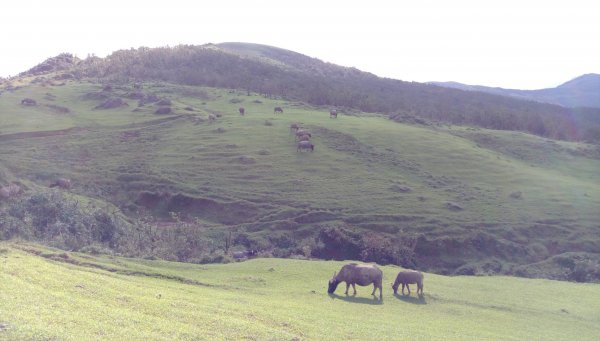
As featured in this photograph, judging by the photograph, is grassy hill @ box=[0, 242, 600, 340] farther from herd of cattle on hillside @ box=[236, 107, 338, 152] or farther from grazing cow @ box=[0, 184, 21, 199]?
herd of cattle on hillside @ box=[236, 107, 338, 152]

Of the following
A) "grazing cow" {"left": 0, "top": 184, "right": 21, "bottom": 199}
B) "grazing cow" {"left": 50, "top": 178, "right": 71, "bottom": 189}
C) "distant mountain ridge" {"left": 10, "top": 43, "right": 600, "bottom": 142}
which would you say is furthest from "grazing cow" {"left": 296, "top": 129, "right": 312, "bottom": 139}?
"grazing cow" {"left": 0, "top": 184, "right": 21, "bottom": 199}

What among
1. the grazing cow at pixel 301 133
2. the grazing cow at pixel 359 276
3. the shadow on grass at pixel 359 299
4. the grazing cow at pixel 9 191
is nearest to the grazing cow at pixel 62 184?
the grazing cow at pixel 9 191

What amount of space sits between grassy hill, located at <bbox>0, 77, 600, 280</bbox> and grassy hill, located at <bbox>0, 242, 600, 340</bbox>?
30.9 feet

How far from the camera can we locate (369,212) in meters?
51.8

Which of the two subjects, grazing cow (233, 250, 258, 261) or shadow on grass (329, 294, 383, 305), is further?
grazing cow (233, 250, 258, 261)

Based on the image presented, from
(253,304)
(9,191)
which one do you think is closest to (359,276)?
(253,304)

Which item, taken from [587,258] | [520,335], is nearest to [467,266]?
[587,258]

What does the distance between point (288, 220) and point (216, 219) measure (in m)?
6.90

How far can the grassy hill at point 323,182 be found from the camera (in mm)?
46469

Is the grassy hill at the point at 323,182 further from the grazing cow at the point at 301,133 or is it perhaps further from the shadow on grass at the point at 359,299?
the shadow on grass at the point at 359,299

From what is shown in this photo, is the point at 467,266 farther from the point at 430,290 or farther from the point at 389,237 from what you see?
the point at 430,290

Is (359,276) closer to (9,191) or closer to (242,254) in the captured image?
(242,254)

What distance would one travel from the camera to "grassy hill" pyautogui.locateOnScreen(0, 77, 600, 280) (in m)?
46.5

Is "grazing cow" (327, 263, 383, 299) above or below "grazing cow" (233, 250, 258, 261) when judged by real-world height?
above
